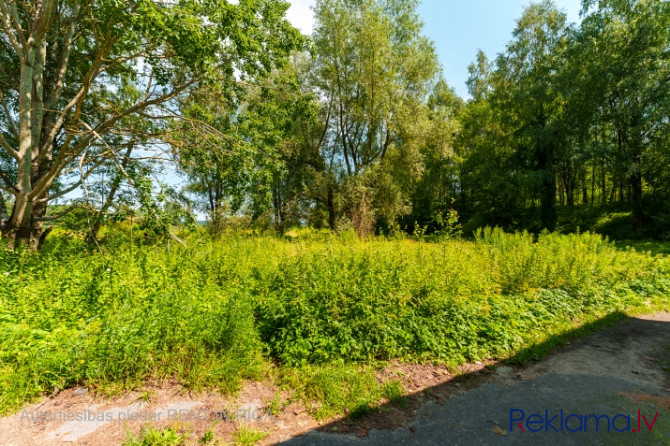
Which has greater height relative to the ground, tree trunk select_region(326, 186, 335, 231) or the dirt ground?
tree trunk select_region(326, 186, 335, 231)

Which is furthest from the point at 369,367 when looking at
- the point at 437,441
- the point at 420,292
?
the point at 420,292

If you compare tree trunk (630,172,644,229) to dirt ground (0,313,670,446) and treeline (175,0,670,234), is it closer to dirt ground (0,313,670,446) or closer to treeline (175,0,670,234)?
treeline (175,0,670,234)

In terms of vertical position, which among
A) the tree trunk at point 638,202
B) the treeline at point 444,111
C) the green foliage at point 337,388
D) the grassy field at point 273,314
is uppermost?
the treeline at point 444,111

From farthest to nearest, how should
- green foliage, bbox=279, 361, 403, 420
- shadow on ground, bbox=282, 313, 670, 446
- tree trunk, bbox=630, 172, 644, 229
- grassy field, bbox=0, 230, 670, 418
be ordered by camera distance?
tree trunk, bbox=630, 172, 644, 229 < grassy field, bbox=0, 230, 670, 418 < green foliage, bbox=279, 361, 403, 420 < shadow on ground, bbox=282, 313, 670, 446

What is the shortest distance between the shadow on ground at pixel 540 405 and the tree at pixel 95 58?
7015 millimetres

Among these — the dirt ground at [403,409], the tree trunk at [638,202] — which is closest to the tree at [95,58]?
the dirt ground at [403,409]

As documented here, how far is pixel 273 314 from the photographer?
4480 millimetres

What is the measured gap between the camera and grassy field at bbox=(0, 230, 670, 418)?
3400 millimetres

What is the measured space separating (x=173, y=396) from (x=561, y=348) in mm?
6025

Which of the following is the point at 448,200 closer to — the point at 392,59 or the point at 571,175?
the point at 571,175

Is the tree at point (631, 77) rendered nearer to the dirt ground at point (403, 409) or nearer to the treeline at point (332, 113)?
the treeline at point (332, 113)

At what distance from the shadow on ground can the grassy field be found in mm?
290

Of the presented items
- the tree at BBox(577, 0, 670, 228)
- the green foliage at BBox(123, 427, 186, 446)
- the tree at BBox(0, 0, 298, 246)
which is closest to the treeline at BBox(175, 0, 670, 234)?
the tree at BBox(577, 0, 670, 228)

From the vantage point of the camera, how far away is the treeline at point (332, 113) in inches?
291
